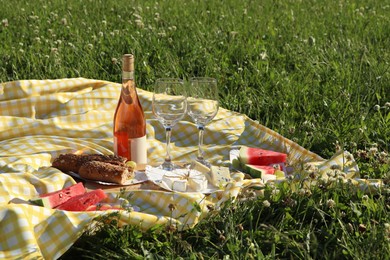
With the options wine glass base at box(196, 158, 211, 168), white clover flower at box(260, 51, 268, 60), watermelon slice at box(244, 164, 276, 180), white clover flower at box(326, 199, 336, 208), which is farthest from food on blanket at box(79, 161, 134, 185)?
white clover flower at box(260, 51, 268, 60)

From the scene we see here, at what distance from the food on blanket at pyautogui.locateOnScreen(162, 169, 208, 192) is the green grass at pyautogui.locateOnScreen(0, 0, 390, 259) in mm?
336

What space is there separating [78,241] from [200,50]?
11.8ft

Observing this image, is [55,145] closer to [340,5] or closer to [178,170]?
[178,170]

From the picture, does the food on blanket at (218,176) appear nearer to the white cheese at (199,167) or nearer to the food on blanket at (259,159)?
the white cheese at (199,167)

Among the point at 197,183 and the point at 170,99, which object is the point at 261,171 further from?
the point at 170,99

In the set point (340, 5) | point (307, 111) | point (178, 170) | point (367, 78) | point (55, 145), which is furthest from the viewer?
point (340, 5)

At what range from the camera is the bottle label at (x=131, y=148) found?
430cm

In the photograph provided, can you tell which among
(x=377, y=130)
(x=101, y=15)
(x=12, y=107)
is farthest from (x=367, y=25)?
(x=12, y=107)

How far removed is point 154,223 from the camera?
365 cm

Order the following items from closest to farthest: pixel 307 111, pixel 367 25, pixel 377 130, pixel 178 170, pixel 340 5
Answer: pixel 178 170, pixel 377 130, pixel 307 111, pixel 367 25, pixel 340 5

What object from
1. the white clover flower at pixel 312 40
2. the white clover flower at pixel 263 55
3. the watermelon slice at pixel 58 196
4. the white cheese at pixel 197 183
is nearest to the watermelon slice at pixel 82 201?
the watermelon slice at pixel 58 196

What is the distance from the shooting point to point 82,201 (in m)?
3.78

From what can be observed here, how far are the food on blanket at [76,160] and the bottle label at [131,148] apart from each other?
9 centimetres

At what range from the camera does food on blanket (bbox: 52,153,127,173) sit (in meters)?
4.21
